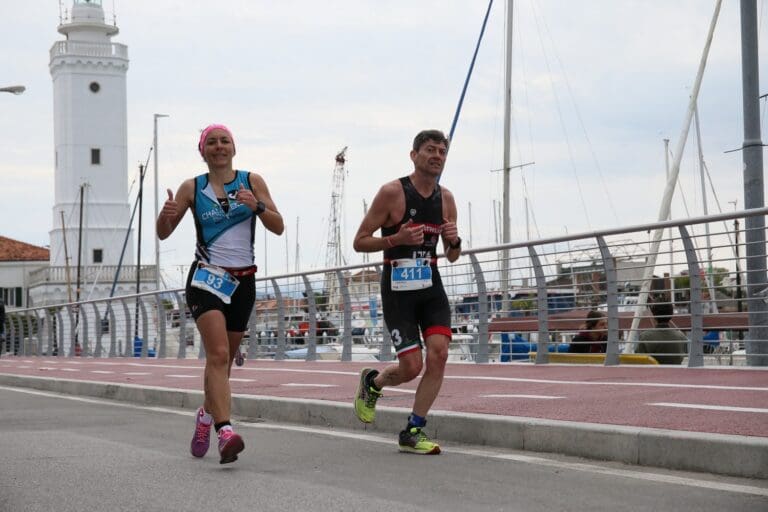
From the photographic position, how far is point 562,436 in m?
7.81

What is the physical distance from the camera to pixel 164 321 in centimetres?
2683

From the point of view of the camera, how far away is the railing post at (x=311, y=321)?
67.8ft

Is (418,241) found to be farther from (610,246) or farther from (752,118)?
(752,118)

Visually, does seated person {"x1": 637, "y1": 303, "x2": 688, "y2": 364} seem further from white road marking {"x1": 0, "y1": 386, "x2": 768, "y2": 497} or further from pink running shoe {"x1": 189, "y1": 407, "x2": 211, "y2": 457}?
pink running shoe {"x1": 189, "y1": 407, "x2": 211, "y2": 457}

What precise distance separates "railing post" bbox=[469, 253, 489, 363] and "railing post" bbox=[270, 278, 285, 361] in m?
5.51

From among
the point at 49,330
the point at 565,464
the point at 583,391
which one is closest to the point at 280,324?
the point at 583,391

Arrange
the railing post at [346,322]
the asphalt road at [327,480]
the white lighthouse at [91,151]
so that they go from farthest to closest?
the white lighthouse at [91,151]
the railing post at [346,322]
the asphalt road at [327,480]

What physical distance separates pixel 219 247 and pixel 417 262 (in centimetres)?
123

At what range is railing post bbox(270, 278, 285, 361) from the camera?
21562mm

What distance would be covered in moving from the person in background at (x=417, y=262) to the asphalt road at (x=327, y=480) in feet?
1.73

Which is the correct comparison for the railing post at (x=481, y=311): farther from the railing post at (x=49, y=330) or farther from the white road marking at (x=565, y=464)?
the railing post at (x=49, y=330)

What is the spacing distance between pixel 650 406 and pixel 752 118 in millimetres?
7124

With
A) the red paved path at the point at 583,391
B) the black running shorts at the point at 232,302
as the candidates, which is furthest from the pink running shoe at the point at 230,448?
the red paved path at the point at 583,391

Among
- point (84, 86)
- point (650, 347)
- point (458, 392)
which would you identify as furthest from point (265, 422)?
point (84, 86)
